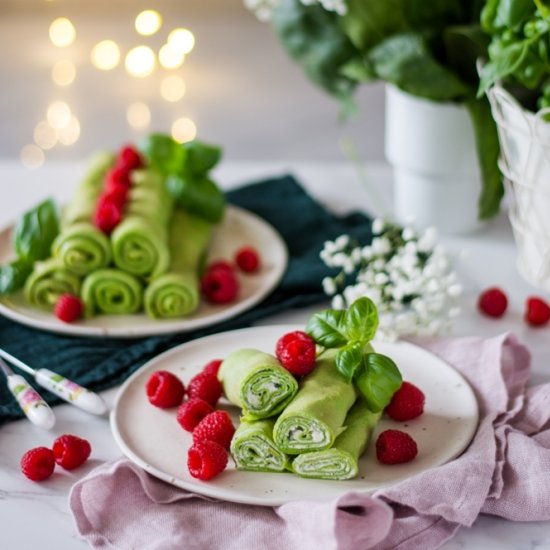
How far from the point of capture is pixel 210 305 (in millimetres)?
1837

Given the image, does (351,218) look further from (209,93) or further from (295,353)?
(209,93)

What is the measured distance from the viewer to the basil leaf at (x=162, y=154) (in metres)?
2.10

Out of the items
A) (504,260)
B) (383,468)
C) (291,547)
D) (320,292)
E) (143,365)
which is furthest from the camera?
(504,260)

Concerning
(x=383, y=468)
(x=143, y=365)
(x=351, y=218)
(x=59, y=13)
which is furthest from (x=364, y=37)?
(x=59, y=13)

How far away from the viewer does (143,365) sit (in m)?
1.58

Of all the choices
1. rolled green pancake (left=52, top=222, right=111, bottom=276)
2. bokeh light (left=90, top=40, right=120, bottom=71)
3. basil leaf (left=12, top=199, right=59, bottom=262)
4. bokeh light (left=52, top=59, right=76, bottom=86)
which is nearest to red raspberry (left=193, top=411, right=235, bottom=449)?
rolled green pancake (left=52, top=222, right=111, bottom=276)

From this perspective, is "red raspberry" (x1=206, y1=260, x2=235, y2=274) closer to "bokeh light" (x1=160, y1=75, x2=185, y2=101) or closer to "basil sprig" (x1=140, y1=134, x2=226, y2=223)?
"basil sprig" (x1=140, y1=134, x2=226, y2=223)

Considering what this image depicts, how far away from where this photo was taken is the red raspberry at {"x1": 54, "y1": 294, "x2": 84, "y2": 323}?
1.75m

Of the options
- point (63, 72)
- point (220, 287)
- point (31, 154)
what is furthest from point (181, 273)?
point (63, 72)

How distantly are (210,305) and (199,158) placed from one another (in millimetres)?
382

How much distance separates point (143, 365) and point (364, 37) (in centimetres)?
76

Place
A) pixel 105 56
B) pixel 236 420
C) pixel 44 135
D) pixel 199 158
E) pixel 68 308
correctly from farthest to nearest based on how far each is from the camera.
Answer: pixel 105 56 → pixel 44 135 → pixel 199 158 → pixel 68 308 → pixel 236 420

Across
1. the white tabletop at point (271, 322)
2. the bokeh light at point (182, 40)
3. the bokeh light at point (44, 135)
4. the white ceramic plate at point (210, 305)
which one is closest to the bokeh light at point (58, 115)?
the bokeh light at point (44, 135)

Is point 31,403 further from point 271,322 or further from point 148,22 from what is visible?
point 148,22
